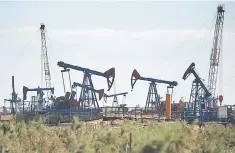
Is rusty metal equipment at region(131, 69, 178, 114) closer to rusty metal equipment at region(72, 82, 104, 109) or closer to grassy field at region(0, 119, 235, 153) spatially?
rusty metal equipment at region(72, 82, 104, 109)

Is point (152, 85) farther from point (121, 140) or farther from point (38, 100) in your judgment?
point (121, 140)

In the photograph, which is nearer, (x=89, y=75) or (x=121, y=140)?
(x=121, y=140)

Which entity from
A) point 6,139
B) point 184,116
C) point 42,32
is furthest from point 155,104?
point 6,139

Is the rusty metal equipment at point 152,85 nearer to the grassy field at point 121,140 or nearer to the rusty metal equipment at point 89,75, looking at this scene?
the rusty metal equipment at point 89,75

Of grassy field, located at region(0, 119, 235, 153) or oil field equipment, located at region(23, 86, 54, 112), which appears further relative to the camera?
oil field equipment, located at region(23, 86, 54, 112)

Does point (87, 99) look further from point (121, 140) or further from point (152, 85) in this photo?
point (121, 140)

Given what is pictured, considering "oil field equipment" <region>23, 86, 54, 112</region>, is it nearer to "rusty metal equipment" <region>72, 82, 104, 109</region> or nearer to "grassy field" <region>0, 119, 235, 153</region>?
"rusty metal equipment" <region>72, 82, 104, 109</region>

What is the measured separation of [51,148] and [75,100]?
99.9ft

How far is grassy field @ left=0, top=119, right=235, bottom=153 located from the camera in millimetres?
13211

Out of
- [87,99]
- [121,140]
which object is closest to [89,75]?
[87,99]

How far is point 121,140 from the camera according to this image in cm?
1980

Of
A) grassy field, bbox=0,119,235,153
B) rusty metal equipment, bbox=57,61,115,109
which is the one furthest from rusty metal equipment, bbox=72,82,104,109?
grassy field, bbox=0,119,235,153

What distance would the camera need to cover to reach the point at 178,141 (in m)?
13.8

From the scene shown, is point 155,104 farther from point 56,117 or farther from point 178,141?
point 178,141
